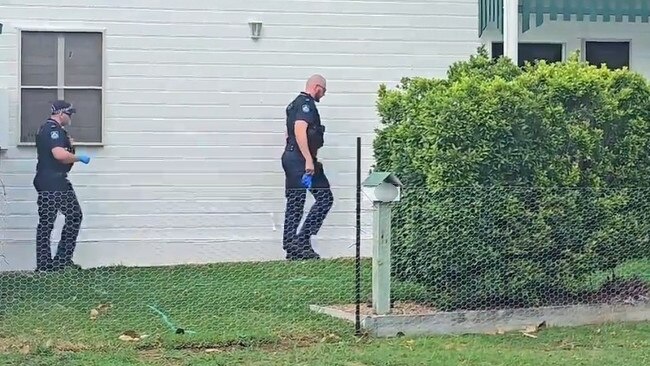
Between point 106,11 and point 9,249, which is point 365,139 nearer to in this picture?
point 106,11

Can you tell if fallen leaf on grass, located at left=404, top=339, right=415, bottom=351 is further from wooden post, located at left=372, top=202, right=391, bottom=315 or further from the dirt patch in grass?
the dirt patch in grass

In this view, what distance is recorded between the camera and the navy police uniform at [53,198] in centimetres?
1052

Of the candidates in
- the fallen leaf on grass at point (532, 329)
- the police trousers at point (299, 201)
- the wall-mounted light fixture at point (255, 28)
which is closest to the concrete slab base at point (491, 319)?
the fallen leaf on grass at point (532, 329)

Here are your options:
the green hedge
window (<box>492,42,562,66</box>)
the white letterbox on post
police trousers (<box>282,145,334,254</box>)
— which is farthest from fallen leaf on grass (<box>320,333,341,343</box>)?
window (<box>492,42,562,66</box>)

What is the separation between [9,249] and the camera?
35.8 feet

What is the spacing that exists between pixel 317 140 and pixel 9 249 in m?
3.37

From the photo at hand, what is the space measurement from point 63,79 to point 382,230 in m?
4.97

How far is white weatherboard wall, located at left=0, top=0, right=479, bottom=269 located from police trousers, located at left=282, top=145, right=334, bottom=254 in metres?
0.23

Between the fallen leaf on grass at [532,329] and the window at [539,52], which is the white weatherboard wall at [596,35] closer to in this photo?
the window at [539,52]

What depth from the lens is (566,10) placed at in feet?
38.3

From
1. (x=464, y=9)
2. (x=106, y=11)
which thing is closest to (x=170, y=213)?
(x=106, y=11)

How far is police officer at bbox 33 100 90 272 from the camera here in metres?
10.5

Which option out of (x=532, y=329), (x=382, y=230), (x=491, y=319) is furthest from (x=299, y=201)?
(x=532, y=329)

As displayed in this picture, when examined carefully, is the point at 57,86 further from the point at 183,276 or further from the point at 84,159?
the point at 183,276
